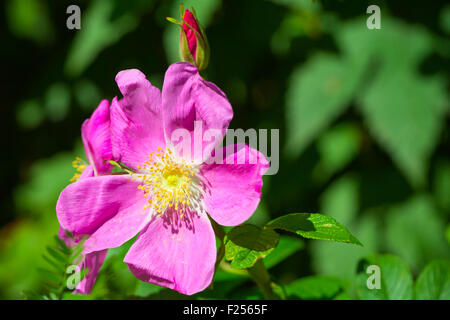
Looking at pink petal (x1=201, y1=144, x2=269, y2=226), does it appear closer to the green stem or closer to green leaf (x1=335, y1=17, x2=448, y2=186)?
the green stem

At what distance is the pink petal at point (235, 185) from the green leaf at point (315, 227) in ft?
0.17

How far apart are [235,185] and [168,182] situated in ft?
0.50

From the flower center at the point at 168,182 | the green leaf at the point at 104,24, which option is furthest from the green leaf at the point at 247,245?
the green leaf at the point at 104,24

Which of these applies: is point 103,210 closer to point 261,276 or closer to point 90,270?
point 90,270

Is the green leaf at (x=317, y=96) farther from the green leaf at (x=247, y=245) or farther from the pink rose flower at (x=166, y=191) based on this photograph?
the green leaf at (x=247, y=245)

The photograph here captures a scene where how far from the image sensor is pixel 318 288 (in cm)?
92

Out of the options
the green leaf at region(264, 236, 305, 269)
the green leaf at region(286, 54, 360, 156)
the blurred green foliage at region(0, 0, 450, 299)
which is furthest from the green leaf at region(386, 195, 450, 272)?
the green leaf at region(264, 236, 305, 269)

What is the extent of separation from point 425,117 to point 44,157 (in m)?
1.82

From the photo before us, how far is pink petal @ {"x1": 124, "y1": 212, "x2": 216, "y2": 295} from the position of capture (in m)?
0.68

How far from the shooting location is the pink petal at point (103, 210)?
2.36ft

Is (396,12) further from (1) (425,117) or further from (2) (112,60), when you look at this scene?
(2) (112,60)

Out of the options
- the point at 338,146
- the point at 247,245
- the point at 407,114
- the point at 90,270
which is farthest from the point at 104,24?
the point at 247,245
